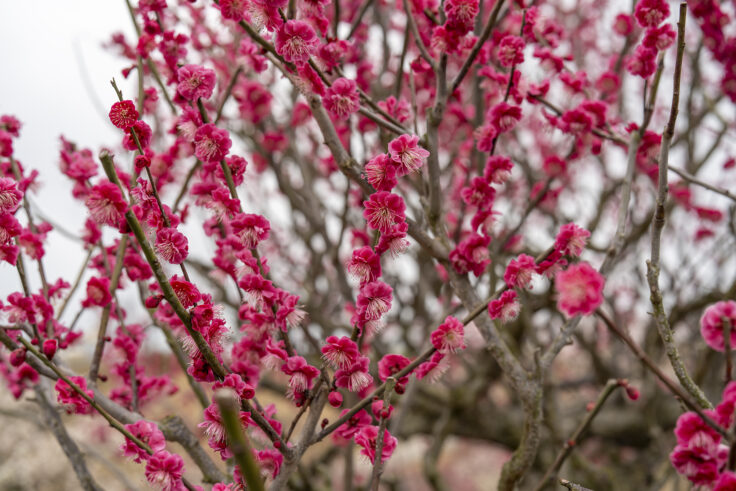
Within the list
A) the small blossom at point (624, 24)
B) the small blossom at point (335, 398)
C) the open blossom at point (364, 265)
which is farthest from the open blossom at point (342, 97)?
the small blossom at point (624, 24)

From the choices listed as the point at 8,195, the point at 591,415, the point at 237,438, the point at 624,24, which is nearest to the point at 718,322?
the point at 591,415

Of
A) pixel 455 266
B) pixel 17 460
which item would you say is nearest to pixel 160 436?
pixel 455 266

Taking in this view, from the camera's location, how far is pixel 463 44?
6.29 feet

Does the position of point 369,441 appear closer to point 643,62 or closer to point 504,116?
point 504,116

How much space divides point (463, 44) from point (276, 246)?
4.15 meters

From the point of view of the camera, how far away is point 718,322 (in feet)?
3.44

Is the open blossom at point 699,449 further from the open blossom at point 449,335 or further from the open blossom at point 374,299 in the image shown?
the open blossom at point 374,299

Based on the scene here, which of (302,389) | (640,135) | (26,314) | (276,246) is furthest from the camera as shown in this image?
(276,246)

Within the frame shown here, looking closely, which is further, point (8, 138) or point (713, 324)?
point (8, 138)

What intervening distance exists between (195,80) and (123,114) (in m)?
0.29

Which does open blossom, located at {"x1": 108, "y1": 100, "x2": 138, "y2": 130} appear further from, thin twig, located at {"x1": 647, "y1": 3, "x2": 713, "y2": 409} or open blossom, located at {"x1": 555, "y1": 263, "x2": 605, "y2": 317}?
thin twig, located at {"x1": 647, "y1": 3, "x2": 713, "y2": 409}

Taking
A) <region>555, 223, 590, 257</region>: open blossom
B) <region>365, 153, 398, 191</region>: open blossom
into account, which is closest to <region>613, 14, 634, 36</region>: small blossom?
A: <region>555, 223, 590, 257</region>: open blossom

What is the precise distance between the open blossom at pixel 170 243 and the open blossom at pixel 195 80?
464mm

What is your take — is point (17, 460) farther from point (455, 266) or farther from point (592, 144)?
point (592, 144)
